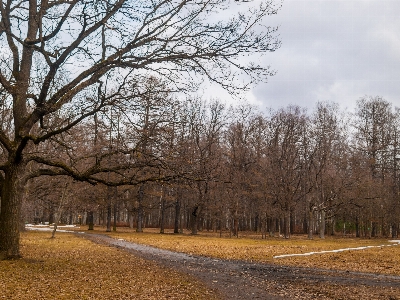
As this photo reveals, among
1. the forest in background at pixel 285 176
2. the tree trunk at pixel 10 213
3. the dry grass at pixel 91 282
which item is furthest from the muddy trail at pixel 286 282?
the forest in background at pixel 285 176

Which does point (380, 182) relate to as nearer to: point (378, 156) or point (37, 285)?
point (378, 156)

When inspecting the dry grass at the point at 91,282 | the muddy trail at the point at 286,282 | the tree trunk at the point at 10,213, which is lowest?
the muddy trail at the point at 286,282

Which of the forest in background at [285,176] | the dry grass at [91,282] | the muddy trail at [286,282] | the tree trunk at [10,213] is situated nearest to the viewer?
the dry grass at [91,282]

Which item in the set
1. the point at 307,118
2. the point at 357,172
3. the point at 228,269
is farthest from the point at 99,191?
the point at 228,269

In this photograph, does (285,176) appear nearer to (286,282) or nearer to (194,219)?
(194,219)

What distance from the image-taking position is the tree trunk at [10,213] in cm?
1242

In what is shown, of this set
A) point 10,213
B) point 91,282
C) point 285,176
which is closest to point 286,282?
point 91,282

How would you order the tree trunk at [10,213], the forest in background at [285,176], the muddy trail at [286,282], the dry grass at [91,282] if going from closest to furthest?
the dry grass at [91,282]
the muddy trail at [286,282]
the tree trunk at [10,213]
the forest in background at [285,176]

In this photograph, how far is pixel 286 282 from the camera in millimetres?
11695

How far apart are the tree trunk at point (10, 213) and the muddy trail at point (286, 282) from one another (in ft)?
17.1

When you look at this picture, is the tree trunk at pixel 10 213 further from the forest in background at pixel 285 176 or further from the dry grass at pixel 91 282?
the forest in background at pixel 285 176

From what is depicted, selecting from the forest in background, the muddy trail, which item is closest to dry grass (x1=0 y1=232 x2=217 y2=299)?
the muddy trail

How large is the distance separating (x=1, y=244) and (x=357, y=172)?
41153 mm

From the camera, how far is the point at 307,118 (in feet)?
158
